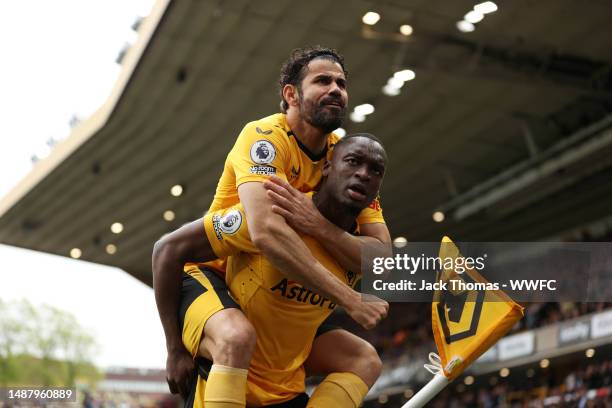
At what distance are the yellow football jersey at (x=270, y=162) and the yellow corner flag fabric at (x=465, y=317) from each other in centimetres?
51

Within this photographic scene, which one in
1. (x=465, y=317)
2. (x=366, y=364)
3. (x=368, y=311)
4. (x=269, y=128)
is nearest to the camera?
(x=368, y=311)

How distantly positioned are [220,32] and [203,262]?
1635 centimetres

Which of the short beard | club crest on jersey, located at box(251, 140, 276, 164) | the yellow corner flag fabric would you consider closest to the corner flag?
the yellow corner flag fabric

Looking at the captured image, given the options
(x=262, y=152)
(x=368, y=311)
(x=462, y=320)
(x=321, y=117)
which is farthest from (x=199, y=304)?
(x=462, y=320)

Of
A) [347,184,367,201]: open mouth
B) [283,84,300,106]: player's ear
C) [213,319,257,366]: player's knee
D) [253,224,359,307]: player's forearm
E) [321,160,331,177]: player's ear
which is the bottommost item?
[213,319,257,366]: player's knee

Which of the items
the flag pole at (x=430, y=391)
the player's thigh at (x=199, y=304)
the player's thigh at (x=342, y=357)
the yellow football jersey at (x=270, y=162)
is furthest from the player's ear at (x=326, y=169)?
the flag pole at (x=430, y=391)

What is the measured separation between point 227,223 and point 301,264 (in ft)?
1.66

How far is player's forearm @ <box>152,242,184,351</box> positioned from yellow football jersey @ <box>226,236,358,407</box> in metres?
0.26

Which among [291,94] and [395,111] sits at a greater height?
[395,111]

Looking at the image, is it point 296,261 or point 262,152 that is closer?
point 296,261

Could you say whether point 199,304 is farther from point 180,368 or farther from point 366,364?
point 366,364

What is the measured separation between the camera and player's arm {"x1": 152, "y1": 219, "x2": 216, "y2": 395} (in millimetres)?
4477

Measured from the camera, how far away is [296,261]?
157 inches

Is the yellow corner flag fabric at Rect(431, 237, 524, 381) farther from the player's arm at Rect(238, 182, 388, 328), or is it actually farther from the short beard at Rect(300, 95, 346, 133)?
the short beard at Rect(300, 95, 346, 133)
